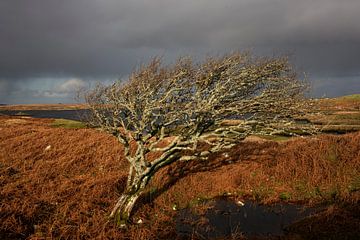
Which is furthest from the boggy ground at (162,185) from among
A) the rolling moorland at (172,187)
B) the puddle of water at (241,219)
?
the puddle of water at (241,219)

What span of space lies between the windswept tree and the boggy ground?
5.83 feet

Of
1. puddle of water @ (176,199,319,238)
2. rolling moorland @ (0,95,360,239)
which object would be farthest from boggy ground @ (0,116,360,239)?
puddle of water @ (176,199,319,238)

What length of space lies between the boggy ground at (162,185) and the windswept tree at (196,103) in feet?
5.83

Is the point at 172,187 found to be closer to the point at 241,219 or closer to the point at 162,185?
the point at 162,185

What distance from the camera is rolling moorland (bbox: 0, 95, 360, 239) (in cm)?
1134

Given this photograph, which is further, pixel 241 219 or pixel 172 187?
pixel 172 187

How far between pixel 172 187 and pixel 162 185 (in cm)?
60

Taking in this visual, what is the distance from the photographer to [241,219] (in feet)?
43.8

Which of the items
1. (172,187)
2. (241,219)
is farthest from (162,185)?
(241,219)

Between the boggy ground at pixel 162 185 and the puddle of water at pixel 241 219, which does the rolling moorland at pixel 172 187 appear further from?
the puddle of water at pixel 241 219

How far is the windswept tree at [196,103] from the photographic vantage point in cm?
1248

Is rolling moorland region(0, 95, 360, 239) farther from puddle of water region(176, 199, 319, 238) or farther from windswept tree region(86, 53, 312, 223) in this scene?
windswept tree region(86, 53, 312, 223)

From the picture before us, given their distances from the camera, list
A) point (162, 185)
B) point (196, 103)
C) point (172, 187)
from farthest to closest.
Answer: point (162, 185)
point (172, 187)
point (196, 103)

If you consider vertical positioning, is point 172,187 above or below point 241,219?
above
